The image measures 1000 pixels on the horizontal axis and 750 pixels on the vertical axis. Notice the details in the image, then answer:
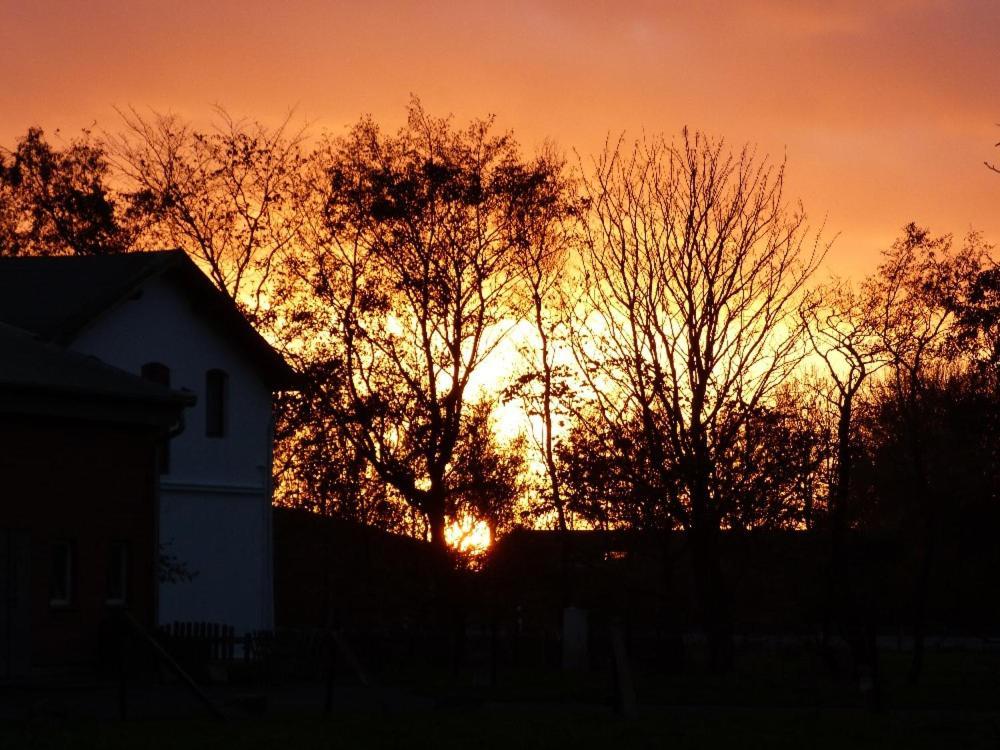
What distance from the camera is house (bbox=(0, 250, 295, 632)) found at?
36344 mm

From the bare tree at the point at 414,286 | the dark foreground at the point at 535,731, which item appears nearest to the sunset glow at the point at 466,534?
the bare tree at the point at 414,286

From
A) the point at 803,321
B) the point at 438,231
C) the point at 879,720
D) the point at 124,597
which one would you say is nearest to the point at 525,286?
the point at 438,231

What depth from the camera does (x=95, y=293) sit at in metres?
35.9

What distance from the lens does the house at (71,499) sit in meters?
26.5

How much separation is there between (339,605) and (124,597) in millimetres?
28486

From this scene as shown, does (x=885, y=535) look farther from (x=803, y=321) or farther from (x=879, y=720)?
(x=879, y=720)

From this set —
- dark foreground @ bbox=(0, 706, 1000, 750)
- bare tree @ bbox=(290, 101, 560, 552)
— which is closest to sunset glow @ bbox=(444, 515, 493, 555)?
bare tree @ bbox=(290, 101, 560, 552)

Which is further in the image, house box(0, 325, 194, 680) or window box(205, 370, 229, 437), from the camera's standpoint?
window box(205, 370, 229, 437)

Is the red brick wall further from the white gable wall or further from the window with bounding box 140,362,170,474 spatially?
the window with bounding box 140,362,170,474

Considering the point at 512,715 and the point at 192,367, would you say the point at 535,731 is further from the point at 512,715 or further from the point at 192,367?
the point at 192,367

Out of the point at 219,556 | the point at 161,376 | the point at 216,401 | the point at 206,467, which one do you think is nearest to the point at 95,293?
the point at 161,376

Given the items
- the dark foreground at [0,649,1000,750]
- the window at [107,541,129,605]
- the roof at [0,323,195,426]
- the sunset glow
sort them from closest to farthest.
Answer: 1. the dark foreground at [0,649,1000,750]
2. the roof at [0,323,195,426]
3. the window at [107,541,129,605]
4. the sunset glow

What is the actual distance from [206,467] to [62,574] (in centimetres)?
1084

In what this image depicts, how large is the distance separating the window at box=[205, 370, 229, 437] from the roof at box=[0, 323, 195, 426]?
9.50m
